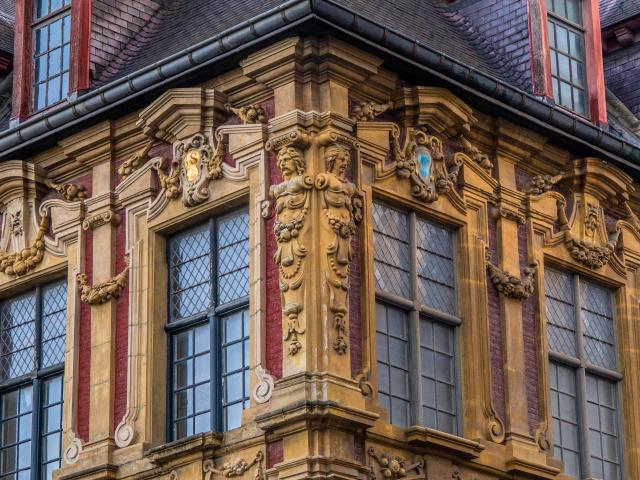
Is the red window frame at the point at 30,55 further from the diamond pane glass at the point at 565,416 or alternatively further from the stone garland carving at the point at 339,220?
the diamond pane glass at the point at 565,416

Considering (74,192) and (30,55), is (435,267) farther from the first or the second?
(30,55)

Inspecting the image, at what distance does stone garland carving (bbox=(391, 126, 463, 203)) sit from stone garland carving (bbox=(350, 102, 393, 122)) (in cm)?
31

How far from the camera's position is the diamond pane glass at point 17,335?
28.0 metres

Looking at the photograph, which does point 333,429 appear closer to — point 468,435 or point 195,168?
point 468,435

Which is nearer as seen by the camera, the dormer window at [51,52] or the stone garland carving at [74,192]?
the stone garland carving at [74,192]

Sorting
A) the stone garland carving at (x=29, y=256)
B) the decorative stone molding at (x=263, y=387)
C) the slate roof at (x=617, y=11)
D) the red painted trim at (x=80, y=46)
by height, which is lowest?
the decorative stone molding at (x=263, y=387)

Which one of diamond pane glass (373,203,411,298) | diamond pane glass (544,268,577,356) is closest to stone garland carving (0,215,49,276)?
diamond pane glass (373,203,411,298)

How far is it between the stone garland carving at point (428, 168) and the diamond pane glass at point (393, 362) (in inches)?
64.0

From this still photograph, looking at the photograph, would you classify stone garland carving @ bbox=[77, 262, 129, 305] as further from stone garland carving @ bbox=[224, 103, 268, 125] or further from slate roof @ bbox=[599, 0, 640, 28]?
slate roof @ bbox=[599, 0, 640, 28]

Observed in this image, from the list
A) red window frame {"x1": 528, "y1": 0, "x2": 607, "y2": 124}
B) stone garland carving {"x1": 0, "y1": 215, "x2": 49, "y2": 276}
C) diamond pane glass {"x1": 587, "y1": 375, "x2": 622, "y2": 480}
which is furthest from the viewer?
red window frame {"x1": 528, "y1": 0, "x2": 607, "y2": 124}

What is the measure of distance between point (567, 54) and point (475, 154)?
3145 mm

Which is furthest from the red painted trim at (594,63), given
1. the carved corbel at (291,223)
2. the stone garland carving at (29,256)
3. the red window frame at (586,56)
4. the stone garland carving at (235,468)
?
the stone garland carving at (235,468)

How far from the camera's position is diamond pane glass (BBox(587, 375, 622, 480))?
1091 inches

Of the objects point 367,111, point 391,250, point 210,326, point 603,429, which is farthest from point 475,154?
point 210,326
